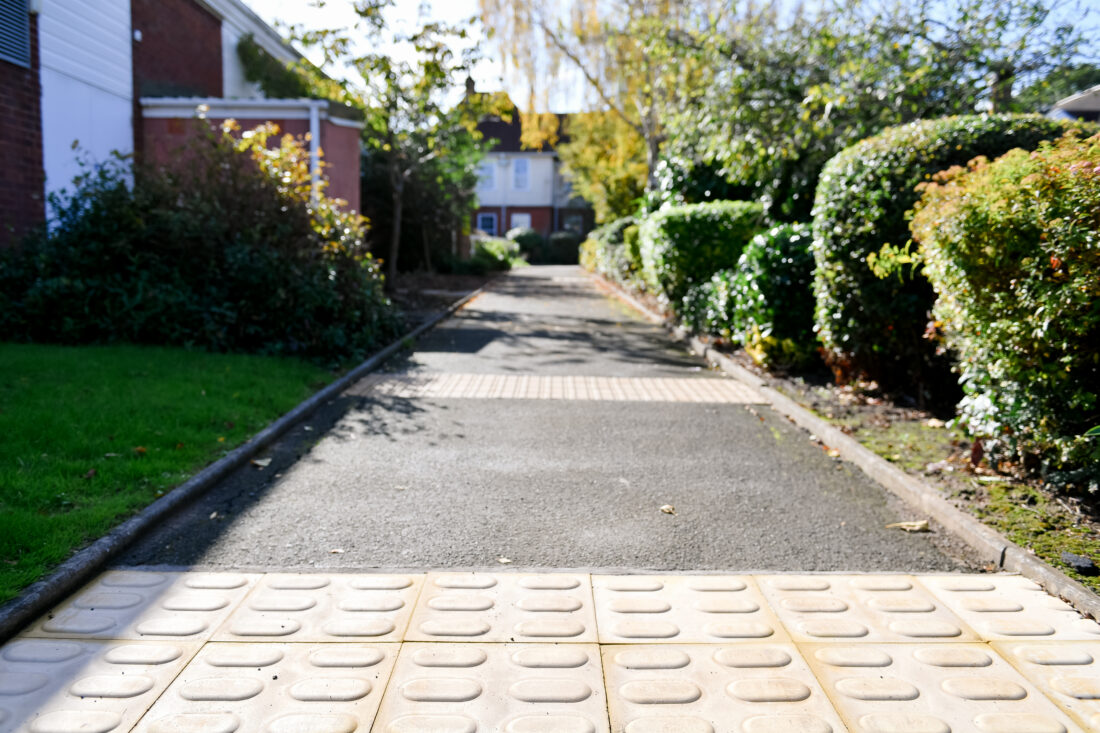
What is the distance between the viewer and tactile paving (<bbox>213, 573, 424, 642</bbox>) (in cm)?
332

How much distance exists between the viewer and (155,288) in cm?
948

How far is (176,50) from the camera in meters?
15.1

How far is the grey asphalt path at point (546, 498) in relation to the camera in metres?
4.24

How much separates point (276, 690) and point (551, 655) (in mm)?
1031

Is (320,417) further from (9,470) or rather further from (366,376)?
(9,470)

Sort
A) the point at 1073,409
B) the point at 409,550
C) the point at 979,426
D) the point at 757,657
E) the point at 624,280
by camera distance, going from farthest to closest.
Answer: the point at 624,280
the point at 979,426
the point at 1073,409
the point at 409,550
the point at 757,657

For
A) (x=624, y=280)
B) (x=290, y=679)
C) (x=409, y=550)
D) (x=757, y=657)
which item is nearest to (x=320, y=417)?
(x=409, y=550)

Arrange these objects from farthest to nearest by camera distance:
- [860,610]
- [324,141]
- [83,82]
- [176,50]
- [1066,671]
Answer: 1. [176,50]
2. [324,141]
3. [83,82]
4. [860,610]
5. [1066,671]

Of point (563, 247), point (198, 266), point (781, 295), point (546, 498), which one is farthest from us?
point (563, 247)

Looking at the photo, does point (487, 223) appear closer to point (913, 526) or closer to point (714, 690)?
point (913, 526)

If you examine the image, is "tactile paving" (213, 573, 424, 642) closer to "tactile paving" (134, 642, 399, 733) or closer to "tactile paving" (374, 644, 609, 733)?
"tactile paving" (134, 642, 399, 733)

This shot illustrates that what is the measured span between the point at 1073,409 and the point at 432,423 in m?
4.80

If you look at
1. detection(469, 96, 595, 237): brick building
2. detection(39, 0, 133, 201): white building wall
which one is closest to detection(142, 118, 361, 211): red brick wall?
detection(39, 0, 133, 201): white building wall

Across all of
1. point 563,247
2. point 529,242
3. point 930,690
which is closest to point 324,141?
point 930,690
